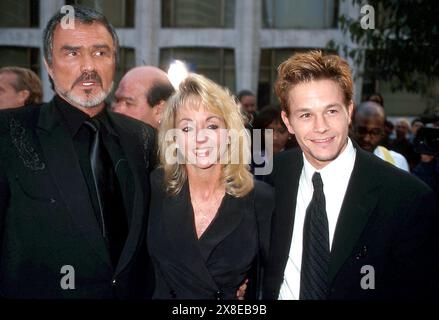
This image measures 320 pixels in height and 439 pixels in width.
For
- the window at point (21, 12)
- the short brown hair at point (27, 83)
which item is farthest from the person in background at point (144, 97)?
the window at point (21, 12)

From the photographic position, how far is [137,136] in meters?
2.81

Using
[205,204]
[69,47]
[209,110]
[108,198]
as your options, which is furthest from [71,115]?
[205,204]

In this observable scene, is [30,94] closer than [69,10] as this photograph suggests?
No

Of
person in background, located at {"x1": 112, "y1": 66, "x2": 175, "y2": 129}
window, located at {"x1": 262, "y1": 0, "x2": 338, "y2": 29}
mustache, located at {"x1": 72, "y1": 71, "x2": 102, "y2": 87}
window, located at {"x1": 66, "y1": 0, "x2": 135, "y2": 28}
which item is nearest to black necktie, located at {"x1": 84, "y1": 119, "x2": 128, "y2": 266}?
mustache, located at {"x1": 72, "y1": 71, "x2": 102, "y2": 87}

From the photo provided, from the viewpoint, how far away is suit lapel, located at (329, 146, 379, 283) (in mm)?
2264

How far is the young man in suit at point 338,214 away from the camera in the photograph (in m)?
2.20

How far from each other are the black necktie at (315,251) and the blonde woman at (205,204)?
452 millimetres

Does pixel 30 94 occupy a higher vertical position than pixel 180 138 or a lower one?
higher

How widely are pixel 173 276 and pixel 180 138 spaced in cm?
76

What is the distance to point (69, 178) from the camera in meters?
2.30

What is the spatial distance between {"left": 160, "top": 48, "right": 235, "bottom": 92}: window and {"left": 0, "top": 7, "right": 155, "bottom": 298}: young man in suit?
50.4 feet

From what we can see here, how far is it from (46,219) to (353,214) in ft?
4.46
